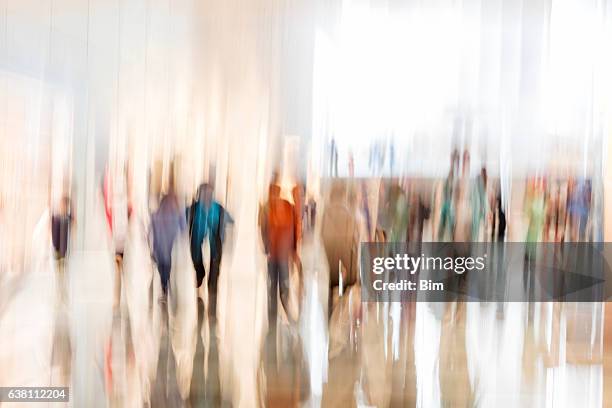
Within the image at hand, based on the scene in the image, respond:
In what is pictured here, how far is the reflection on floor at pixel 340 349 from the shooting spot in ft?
3.89

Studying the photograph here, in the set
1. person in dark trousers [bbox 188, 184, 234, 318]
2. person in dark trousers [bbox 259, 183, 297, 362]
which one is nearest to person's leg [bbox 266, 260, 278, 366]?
person in dark trousers [bbox 259, 183, 297, 362]

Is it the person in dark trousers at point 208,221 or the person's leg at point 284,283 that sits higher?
the person in dark trousers at point 208,221

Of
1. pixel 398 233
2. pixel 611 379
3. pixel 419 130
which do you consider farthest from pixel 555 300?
pixel 419 130

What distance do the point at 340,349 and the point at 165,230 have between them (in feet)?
1.52

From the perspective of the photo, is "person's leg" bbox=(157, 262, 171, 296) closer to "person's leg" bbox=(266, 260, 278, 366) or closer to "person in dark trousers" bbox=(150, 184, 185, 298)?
"person in dark trousers" bbox=(150, 184, 185, 298)

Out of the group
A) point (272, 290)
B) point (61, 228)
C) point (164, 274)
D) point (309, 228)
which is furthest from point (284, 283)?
point (61, 228)

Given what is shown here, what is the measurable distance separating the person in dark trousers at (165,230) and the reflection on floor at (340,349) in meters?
0.03

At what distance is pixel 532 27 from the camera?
1.17 metres

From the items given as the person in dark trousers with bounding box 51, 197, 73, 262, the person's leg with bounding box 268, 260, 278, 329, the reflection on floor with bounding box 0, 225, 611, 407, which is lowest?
the reflection on floor with bounding box 0, 225, 611, 407

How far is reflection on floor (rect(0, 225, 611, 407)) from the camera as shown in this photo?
119 centimetres

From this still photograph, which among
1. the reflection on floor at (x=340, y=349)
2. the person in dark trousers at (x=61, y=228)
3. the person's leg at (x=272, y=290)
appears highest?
the person in dark trousers at (x=61, y=228)

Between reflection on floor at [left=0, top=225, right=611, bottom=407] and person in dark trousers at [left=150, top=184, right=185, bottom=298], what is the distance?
0.03m

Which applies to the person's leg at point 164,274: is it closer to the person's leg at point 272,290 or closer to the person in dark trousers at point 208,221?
the person in dark trousers at point 208,221

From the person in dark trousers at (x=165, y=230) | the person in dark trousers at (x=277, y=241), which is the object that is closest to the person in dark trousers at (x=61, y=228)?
the person in dark trousers at (x=165, y=230)
